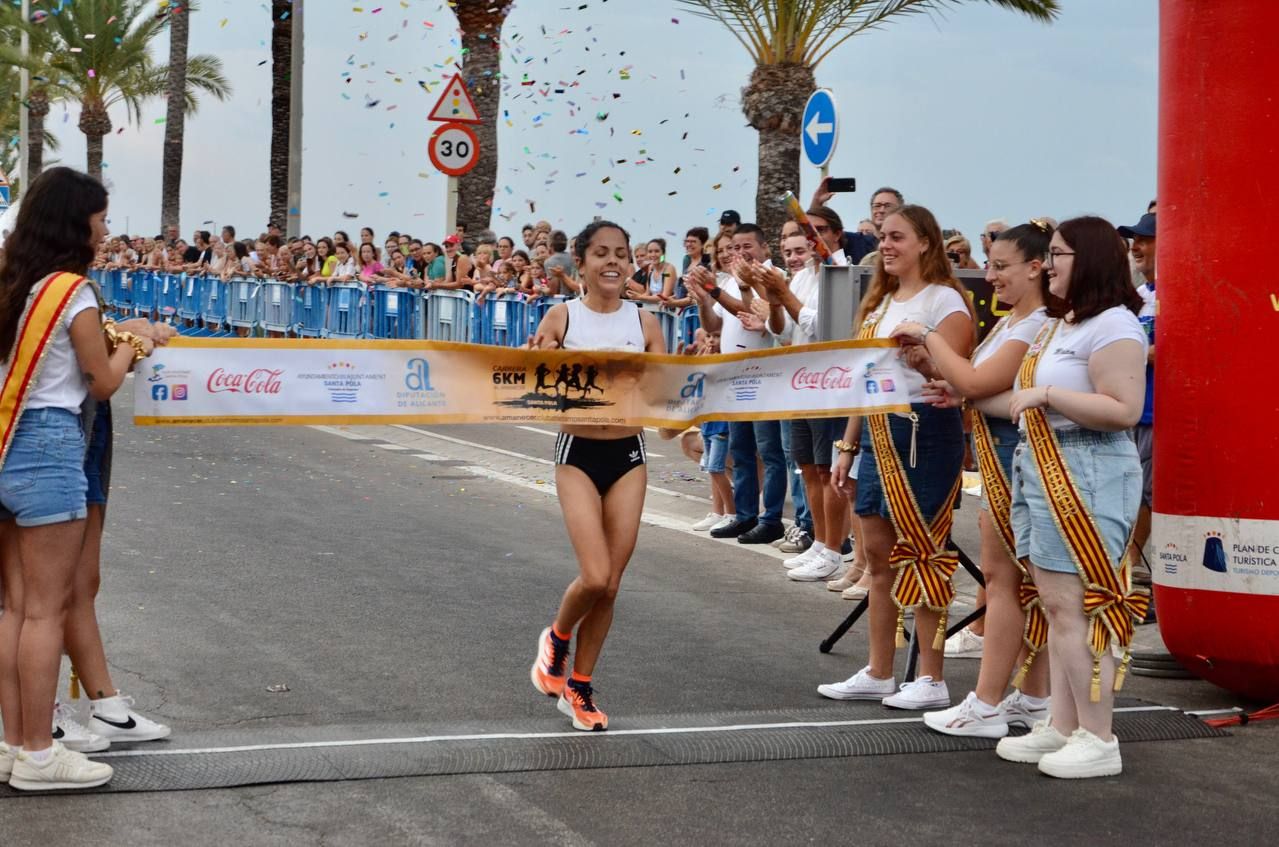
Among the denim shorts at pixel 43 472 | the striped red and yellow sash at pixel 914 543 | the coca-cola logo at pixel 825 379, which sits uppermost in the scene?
the coca-cola logo at pixel 825 379

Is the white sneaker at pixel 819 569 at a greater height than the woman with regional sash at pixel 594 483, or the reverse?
the woman with regional sash at pixel 594 483

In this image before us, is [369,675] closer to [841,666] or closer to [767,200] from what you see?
[841,666]

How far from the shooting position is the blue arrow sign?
15148 mm

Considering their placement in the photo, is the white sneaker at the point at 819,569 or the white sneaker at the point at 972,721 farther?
the white sneaker at the point at 819,569

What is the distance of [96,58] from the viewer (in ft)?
170

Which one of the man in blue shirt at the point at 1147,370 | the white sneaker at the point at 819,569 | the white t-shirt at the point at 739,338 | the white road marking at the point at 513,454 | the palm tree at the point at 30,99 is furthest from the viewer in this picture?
the palm tree at the point at 30,99

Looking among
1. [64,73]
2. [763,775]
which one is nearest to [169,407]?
[763,775]

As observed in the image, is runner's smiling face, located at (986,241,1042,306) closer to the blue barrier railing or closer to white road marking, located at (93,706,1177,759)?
white road marking, located at (93,706,1177,759)

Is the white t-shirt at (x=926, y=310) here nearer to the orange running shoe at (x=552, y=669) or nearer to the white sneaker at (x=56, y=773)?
the orange running shoe at (x=552, y=669)

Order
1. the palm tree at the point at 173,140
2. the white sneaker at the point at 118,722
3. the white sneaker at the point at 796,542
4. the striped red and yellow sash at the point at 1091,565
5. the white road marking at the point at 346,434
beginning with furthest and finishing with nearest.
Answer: the palm tree at the point at 173,140
the white road marking at the point at 346,434
the white sneaker at the point at 796,542
the white sneaker at the point at 118,722
the striped red and yellow sash at the point at 1091,565

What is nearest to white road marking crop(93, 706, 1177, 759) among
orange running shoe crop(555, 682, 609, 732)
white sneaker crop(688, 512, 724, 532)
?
orange running shoe crop(555, 682, 609, 732)

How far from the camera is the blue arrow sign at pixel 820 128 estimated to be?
15.1 meters

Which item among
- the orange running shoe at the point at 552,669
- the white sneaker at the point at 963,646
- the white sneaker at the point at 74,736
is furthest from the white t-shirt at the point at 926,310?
the white sneaker at the point at 74,736

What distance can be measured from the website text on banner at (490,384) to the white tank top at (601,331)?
0.26 ft
